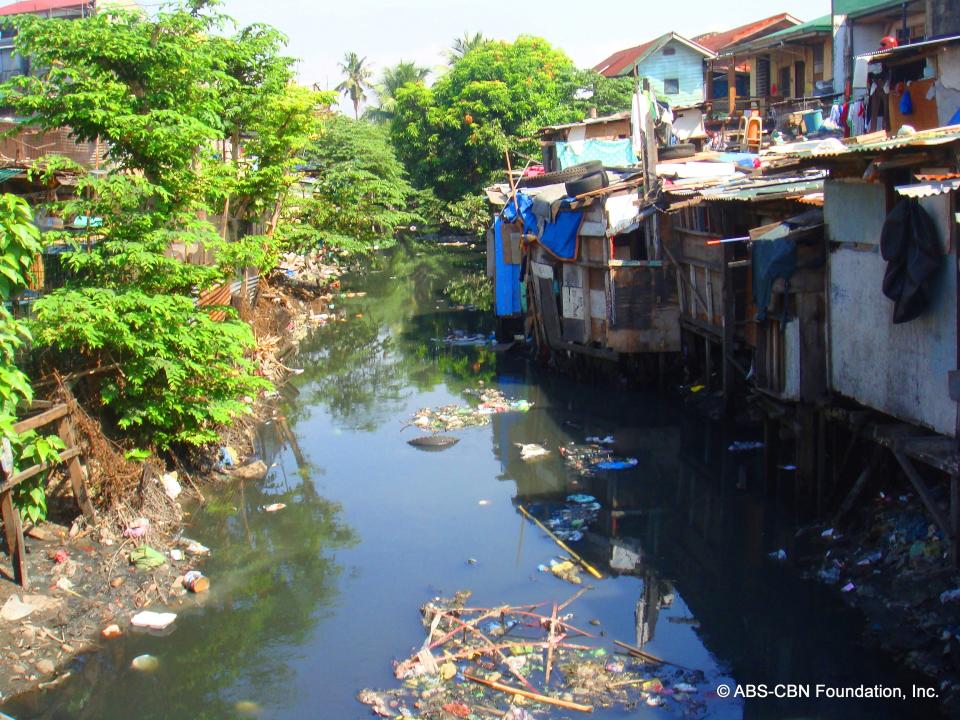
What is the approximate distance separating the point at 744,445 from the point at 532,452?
2.87 m

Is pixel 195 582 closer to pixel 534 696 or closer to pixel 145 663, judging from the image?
pixel 145 663

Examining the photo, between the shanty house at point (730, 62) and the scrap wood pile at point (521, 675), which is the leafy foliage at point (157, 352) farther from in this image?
the shanty house at point (730, 62)

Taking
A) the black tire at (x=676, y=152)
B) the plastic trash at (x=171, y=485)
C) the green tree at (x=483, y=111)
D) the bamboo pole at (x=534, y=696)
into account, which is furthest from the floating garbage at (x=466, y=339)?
the bamboo pole at (x=534, y=696)

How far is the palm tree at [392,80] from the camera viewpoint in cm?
5172

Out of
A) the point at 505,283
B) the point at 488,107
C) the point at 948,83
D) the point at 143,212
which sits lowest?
the point at 505,283

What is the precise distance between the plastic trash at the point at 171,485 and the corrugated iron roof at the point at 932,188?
26.2 ft

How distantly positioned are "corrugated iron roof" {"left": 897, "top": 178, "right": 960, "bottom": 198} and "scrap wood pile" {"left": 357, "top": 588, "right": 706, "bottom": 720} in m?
3.86

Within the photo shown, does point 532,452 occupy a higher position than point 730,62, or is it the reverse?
point 730,62

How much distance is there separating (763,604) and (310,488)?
608 centimetres

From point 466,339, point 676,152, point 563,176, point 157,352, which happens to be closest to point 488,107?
point 466,339

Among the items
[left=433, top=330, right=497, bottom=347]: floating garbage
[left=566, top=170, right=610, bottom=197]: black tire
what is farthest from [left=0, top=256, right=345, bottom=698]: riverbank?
[left=433, top=330, right=497, bottom=347]: floating garbage

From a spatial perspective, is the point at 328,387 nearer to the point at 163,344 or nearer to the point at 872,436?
the point at 163,344

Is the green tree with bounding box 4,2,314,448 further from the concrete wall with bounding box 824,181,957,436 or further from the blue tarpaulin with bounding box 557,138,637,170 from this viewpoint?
the blue tarpaulin with bounding box 557,138,637,170

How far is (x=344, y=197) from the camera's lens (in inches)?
1034
